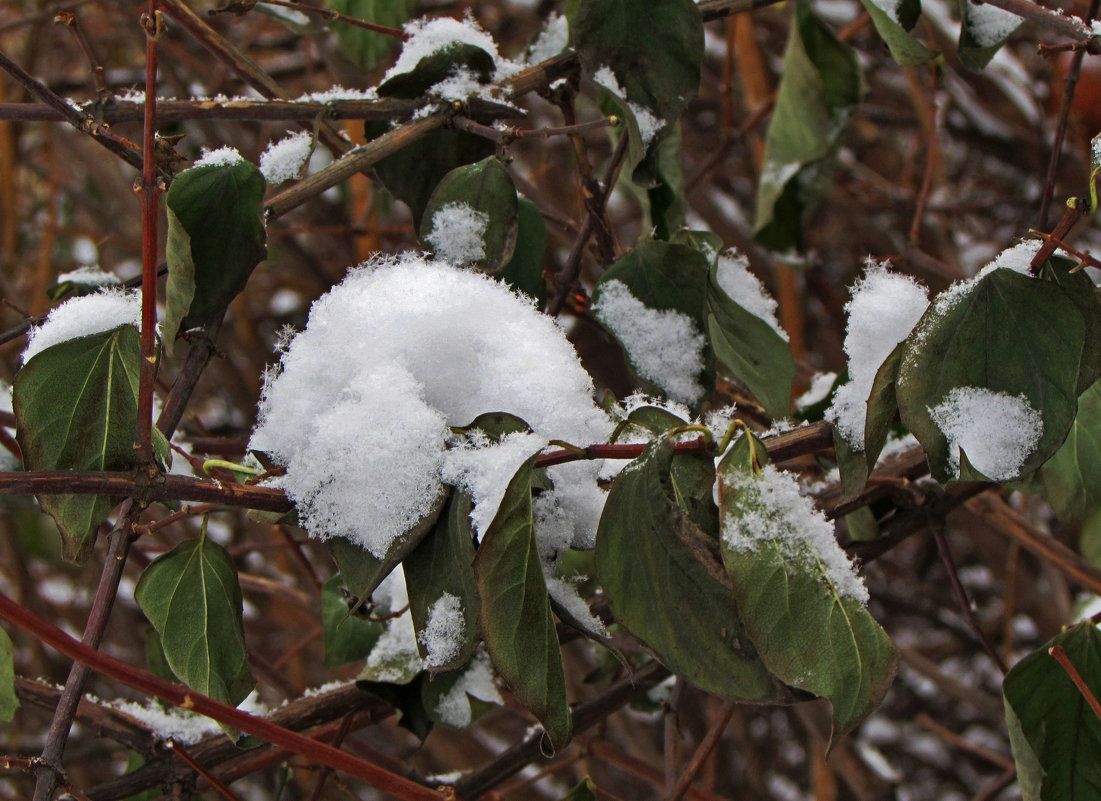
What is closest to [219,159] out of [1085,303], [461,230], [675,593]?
[461,230]

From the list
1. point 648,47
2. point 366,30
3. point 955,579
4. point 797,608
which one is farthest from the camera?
point 366,30

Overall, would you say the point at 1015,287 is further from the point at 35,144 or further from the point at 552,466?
the point at 35,144

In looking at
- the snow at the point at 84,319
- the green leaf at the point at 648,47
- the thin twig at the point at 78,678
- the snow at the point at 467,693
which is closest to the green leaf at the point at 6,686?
the thin twig at the point at 78,678

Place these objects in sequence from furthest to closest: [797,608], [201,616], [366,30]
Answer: [366,30] → [201,616] → [797,608]

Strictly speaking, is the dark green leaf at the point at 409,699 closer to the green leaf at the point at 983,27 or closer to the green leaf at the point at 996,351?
the green leaf at the point at 996,351

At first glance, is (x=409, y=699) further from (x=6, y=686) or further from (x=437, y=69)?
(x=437, y=69)

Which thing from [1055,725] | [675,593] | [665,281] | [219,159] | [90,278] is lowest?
[1055,725]

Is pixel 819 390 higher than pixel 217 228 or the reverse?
the reverse
